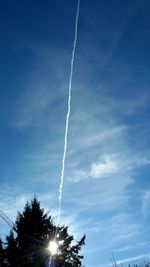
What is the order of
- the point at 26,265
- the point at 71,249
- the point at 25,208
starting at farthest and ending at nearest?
the point at 25,208 < the point at 71,249 < the point at 26,265

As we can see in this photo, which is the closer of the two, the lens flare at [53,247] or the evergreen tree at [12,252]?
the evergreen tree at [12,252]

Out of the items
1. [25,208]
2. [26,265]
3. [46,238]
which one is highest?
[25,208]

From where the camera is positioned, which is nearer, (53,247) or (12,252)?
(12,252)

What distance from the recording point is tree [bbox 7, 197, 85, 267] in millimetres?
24609

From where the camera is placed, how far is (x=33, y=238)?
25.4m

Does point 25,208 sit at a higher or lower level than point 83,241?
higher

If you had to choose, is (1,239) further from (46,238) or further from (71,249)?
(71,249)

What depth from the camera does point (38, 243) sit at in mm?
25172

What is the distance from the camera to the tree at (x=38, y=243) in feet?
80.7

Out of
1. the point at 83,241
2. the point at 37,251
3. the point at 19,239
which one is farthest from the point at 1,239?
the point at 83,241

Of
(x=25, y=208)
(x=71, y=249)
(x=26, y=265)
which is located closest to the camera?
(x=26, y=265)

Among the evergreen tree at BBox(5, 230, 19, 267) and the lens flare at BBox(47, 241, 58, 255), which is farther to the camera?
the lens flare at BBox(47, 241, 58, 255)

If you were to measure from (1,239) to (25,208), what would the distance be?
3070mm

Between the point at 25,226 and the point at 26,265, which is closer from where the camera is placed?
the point at 26,265
